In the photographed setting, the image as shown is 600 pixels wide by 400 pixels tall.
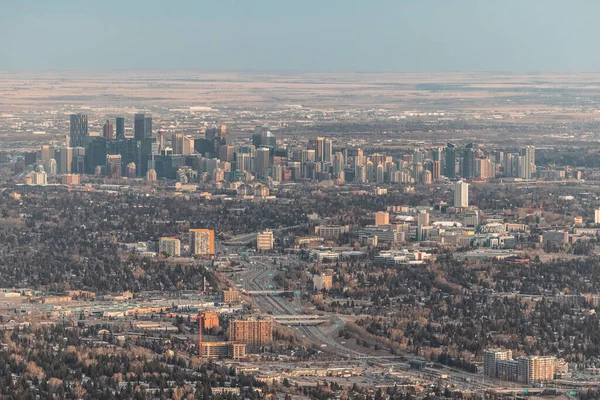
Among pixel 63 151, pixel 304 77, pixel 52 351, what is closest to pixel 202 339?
pixel 52 351

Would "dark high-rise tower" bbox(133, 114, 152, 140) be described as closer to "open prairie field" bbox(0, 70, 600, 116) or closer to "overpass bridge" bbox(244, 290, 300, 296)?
"open prairie field" bbox(0, 70, 600, 116)

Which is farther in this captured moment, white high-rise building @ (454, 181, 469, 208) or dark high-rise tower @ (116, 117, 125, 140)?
dark high-rise tower @ (116, 117, 125, 140)

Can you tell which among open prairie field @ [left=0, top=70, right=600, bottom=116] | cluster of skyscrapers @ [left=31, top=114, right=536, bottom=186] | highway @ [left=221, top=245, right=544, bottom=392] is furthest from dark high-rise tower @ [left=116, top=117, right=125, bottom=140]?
highway @ [left=221, top=245, right=544, bottom=392]

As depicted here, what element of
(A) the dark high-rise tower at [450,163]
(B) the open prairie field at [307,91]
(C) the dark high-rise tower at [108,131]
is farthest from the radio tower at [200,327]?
(B) the open prairie field at [307,91]

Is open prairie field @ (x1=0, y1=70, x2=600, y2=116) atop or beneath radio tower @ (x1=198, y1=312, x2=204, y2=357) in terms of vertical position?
beneath

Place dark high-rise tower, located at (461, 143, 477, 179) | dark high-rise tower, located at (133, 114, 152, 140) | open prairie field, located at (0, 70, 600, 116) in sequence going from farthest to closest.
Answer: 1. open prairie field, located at (0, 70, 600, 116)
2. dark high-rise tower, located at (133, 114, 152, 140)
3. dark high-rise tower, located at (461, 143, 477, 179)

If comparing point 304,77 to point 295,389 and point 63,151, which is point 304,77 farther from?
point 295,389

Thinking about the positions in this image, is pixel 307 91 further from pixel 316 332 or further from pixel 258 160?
pixel 316 332
